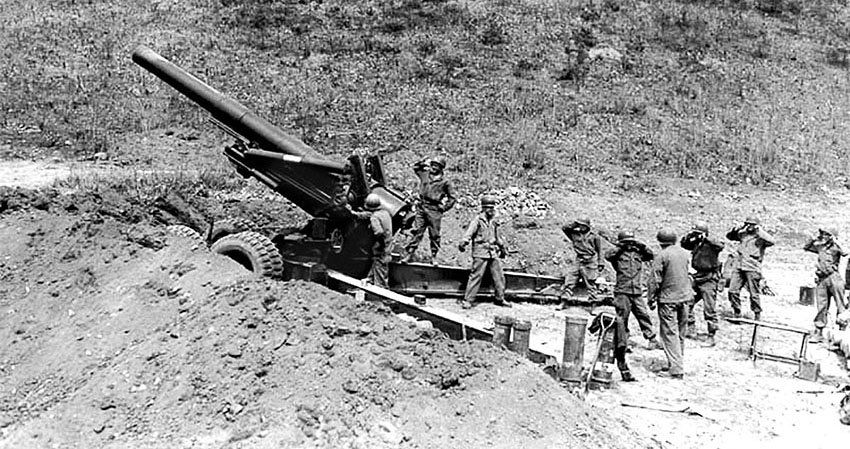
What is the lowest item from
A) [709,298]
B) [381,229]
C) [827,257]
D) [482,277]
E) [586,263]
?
[482,277]

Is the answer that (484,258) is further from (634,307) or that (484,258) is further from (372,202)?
(634,307)

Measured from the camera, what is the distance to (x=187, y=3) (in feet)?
81.7

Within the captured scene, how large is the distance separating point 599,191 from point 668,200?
119 cm

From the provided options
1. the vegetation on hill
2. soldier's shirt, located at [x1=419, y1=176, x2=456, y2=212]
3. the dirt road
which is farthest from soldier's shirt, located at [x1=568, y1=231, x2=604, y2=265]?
the vegetation on hill

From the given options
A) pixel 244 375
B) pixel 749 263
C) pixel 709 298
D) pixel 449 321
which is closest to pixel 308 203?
pixel 449 321

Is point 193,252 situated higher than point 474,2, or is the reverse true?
point 474,2

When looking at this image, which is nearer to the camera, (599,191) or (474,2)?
(599,191)

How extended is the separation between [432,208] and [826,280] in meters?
4.49

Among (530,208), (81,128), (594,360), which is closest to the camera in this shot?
(594,360)

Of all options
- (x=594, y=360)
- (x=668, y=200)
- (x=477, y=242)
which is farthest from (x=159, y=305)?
(x=668, y=200)

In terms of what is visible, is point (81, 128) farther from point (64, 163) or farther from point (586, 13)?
point (586, 13)

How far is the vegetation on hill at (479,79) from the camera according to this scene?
18.7 m

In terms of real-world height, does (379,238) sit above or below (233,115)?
below

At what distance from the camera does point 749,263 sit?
430 inches
